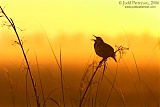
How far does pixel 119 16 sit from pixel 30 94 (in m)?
0.54

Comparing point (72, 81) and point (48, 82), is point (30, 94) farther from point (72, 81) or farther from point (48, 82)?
point (72, 81)

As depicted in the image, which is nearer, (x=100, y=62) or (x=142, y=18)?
(x=100, y=62)

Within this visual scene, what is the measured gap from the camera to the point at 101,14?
141 cm

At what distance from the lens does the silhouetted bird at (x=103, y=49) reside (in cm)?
134

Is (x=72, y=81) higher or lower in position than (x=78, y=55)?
lower

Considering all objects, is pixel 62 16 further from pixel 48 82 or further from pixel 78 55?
pixel 48 82

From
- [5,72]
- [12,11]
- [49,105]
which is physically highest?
[12,11]

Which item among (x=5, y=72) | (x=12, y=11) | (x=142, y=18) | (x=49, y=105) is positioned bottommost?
(x=49, y=105)

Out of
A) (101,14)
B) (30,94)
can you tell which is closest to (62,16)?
(101,14)

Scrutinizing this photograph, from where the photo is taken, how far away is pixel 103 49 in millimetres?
1342

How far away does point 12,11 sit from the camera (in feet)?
4.57

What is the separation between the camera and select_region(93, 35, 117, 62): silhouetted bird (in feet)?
4.41

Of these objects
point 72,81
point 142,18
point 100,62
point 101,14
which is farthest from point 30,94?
point 142,18

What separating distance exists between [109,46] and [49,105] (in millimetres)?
375
